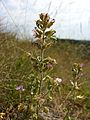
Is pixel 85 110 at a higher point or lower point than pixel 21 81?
lower

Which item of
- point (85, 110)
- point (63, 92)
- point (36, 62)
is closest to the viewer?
point (36, 62)

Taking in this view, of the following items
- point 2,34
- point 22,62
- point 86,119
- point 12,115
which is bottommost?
point 86,119

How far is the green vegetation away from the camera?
2.57 metres

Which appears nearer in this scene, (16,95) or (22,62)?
(16,95)

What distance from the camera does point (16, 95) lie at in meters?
3.61

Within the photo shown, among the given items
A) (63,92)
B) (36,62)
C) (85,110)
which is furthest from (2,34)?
(36,62)

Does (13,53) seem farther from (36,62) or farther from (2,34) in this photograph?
(36,62)

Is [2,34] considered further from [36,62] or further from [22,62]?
[36,62]

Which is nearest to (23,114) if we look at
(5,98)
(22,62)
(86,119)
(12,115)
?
(12,115)

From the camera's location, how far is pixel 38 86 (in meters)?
2.54

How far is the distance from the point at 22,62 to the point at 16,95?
3.23 feet

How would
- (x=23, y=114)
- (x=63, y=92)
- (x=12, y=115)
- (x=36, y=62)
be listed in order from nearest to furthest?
1. (x=36, y=62)
2. (x=23, y=114)
3. (x=12, y=115)
4. (x=63, y=92)

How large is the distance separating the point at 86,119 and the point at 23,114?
1.40 metres

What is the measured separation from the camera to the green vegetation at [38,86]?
8.44 feet
